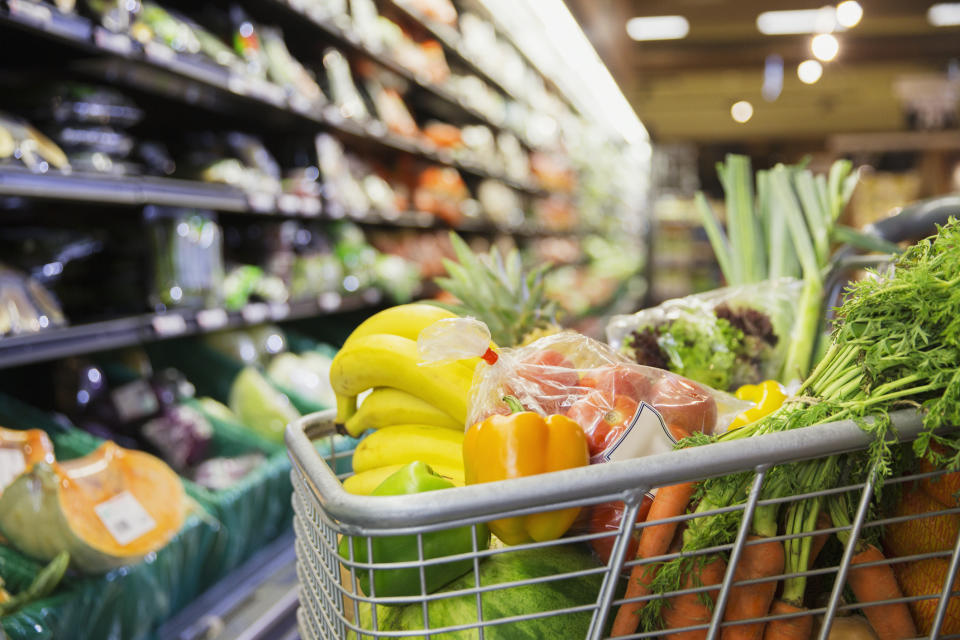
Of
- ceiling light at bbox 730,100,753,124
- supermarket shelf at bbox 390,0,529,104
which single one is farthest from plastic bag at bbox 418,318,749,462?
ceiling light at bbox 730,100,753,124

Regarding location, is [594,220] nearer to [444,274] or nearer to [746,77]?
[746,77]

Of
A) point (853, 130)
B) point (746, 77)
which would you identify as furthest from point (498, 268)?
point (853, 130)

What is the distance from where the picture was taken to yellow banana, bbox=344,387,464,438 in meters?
1.05

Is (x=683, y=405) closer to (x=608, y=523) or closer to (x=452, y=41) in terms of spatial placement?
(x=608, y=523)

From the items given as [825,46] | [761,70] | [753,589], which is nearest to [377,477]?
[753,589]

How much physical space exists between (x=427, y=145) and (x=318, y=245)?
3.89ft

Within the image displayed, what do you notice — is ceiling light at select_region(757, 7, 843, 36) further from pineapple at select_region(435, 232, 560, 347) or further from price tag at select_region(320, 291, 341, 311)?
pineapple at select_region(435, 232, 560, 347)

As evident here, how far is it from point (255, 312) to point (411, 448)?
6.38ft

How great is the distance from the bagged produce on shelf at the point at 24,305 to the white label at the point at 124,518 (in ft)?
1.57

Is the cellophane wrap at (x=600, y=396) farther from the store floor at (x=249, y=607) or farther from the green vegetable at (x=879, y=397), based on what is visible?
the store floor at (x=249, y=607)

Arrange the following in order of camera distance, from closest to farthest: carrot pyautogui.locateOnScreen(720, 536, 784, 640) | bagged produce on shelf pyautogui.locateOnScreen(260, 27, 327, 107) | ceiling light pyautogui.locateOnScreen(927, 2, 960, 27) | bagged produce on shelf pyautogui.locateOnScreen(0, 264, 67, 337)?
carrot pyautogui.locateOnScreen(720, 536, 784, 640) → bagged produce on shelf pyautogui.locateOnScreen(0, 264, 67, 337) → bagged produce on shelf pyautogui.locateOnScreen(260, 27, 327, 107) → ceiling light pyautogui.locateOnScreen(927, 2, 960, 27)

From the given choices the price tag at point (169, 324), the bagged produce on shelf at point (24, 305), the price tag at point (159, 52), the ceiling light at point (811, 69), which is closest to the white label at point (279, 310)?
the price tag at point (169, 324)

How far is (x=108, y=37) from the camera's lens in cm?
200

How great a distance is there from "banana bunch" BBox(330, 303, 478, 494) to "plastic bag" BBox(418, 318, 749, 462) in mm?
72
